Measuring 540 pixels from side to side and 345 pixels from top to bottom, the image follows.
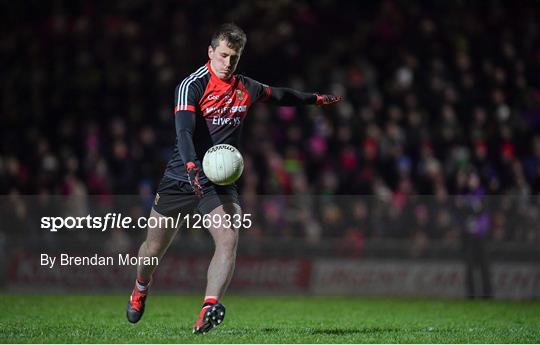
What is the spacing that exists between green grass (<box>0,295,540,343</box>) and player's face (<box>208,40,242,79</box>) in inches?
87.4

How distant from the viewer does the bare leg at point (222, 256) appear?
7633mm

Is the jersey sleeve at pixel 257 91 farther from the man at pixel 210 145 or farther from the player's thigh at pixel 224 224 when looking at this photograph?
the player's thigh at pixel 224 224

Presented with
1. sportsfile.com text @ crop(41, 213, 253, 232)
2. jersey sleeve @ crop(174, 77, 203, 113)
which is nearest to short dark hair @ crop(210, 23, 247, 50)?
jersey sleeve @ crop(174, 77, 203, 113)

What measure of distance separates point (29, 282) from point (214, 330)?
728 centimetres

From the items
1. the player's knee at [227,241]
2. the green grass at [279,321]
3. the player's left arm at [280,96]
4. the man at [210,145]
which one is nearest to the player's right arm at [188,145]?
the man at [210,145]

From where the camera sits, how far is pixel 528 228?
1512cm

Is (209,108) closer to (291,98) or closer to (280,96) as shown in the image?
(280,96)

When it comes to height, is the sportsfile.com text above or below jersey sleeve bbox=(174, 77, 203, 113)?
below

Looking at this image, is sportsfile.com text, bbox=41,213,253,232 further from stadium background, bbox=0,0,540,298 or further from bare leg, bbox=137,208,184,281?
bare leg, bbox=137,208,184,281

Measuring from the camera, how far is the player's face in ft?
25.9

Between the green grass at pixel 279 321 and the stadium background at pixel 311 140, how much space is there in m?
1.22

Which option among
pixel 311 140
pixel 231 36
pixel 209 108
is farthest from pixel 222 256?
pixel 311 140

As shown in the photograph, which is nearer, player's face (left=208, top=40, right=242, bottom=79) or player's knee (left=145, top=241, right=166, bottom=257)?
player's face (left=208, top=40, right=242, bottom=79)

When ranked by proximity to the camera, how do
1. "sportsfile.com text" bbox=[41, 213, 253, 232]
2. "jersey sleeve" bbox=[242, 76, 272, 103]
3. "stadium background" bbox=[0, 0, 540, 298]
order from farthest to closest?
"stadium background" bbox=[0, 0, 540, 298], "sportsfile.com text" bbox=[41, 213, 253, 232], "jersey sleeve" bbox=[242, 76, 272, 103]
